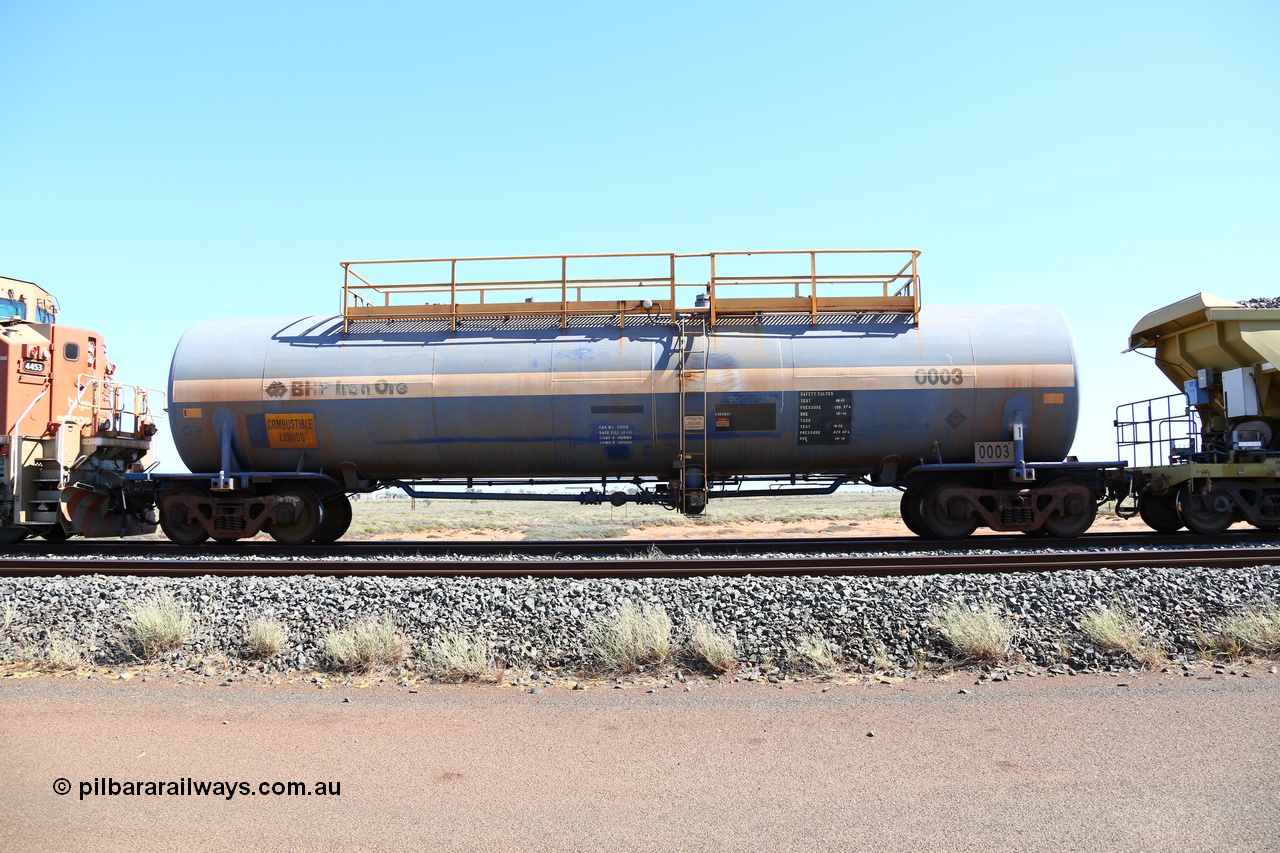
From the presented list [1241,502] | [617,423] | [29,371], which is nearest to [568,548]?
[617,423]

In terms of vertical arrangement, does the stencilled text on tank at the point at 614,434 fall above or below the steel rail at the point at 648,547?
above

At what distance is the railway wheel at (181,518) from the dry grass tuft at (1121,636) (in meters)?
12.9

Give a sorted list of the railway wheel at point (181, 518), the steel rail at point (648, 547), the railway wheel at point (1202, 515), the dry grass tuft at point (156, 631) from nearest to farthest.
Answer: the dry grass tuft at point (156, 631) → the steel rail at point (648, 547) → the railway wheel at point (1202, 515) → the railway wheel at point (181, 518)

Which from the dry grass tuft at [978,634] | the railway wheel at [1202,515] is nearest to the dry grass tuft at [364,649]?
the dry grass tuft at [978,634]

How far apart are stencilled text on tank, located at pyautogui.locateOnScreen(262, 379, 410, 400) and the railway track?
254 centimetres

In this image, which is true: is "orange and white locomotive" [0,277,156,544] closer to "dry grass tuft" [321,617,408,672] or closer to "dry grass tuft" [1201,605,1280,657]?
"dry grass tuft" [321,617,408,672]

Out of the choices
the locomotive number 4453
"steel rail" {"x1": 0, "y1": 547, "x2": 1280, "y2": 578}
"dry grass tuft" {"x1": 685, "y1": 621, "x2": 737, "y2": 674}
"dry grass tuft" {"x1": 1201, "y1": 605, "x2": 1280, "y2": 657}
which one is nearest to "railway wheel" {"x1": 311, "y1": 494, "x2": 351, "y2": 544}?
"steel rail" {"x1": 0, "y1": 547, "x2": 1280, "y2": 578}

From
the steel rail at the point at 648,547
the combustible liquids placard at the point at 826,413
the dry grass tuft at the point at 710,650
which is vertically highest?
the combustible liquids placard at the point at 826,413

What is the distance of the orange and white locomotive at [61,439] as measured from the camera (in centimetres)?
1277

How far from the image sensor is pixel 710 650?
Result: 22.2 ft

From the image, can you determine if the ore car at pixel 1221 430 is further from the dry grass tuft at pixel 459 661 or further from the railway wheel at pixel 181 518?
the railway wheel at pixel 181 518

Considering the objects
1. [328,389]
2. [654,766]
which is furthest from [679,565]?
[328,389]

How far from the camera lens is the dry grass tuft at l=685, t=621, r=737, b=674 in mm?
6703

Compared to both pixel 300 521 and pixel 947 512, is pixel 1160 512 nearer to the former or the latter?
pixel 947 512
